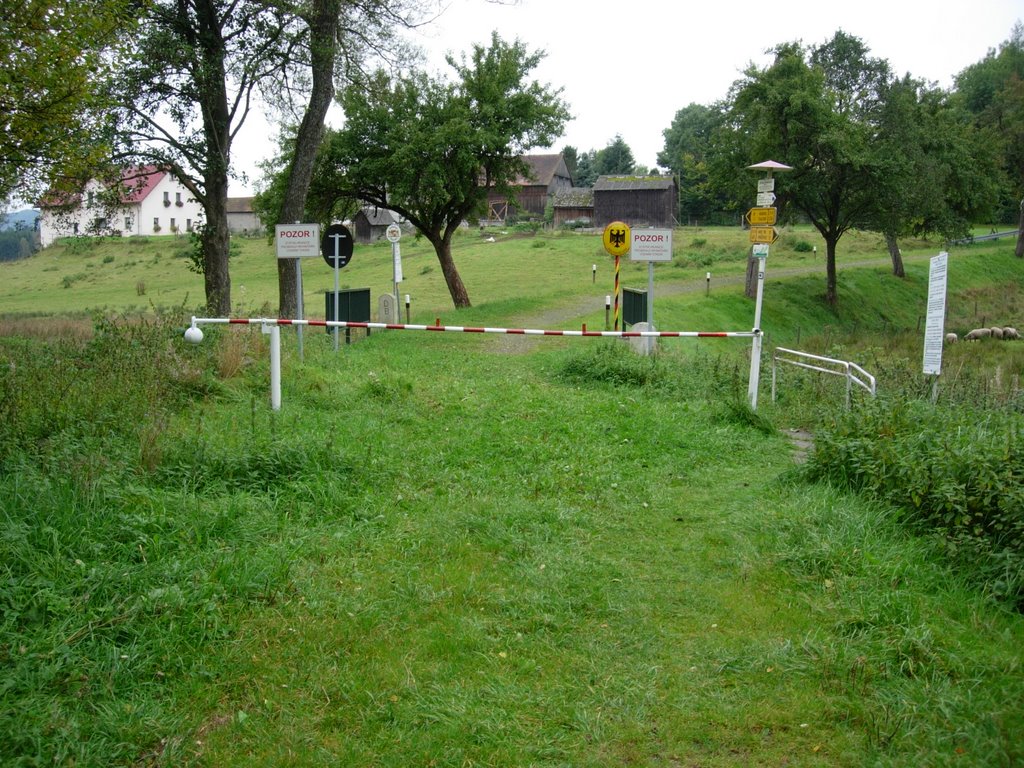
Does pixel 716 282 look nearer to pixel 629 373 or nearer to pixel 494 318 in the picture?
pixel 494 318

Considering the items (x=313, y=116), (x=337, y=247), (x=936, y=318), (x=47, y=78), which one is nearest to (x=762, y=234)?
(x=936, y=318)

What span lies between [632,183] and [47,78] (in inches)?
2516

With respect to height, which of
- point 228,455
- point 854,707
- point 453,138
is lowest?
point 854,707

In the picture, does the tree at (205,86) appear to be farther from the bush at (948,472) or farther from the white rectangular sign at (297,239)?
the bush at (948,472)

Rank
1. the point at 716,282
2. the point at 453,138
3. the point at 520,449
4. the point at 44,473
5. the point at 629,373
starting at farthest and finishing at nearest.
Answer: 1. the point at 716,282
2. the point at 453,138
3. the point at 629,373
4. the point at 520,449
5. the point at 44,473

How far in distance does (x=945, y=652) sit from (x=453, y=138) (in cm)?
2184

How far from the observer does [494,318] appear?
1017 inches

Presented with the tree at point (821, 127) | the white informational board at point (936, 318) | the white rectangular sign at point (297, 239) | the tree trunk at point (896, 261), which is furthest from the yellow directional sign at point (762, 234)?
the tree trunk at point (896, 261)

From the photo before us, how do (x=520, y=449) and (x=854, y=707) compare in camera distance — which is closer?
(x=854, y=707)

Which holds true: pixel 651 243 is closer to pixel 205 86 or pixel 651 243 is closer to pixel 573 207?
pixel 205 86

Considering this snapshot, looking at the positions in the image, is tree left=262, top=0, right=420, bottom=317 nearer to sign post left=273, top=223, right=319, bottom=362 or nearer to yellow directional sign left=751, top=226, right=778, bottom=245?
sign post left=273, top=223, right=319, bottom=362

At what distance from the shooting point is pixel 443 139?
80.0 feet

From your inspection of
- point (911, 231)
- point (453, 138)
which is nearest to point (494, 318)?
point (453, 138)

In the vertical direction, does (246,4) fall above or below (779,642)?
above
